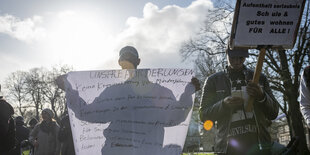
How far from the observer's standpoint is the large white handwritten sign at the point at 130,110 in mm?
2160

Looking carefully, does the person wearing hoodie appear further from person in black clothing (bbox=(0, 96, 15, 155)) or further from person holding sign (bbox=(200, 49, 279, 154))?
person holding sign (bbox=(200, 49, 279, 154))

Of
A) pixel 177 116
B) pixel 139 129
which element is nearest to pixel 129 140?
pixel 139 129

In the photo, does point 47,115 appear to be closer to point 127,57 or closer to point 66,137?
point 66,137

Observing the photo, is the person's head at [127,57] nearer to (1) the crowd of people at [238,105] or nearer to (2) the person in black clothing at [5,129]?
(1) the crowd of people at [238,105]

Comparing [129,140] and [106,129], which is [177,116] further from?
[106,129]

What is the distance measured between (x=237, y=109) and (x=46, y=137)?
5.34m

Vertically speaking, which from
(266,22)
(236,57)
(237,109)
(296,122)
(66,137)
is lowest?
(296,122)

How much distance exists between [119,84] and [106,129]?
1.33 feet

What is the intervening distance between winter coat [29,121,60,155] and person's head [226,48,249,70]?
5114 millimetres

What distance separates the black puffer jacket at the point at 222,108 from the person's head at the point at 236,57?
92mm

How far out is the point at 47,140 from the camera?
6387 millimetres

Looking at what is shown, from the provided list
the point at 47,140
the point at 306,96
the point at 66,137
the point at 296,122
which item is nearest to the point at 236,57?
the point at 306,96

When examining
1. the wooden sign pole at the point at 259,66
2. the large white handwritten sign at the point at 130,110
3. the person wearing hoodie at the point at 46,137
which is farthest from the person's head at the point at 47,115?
the wooden sign pole at the point at 259,66

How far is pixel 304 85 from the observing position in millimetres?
2451
